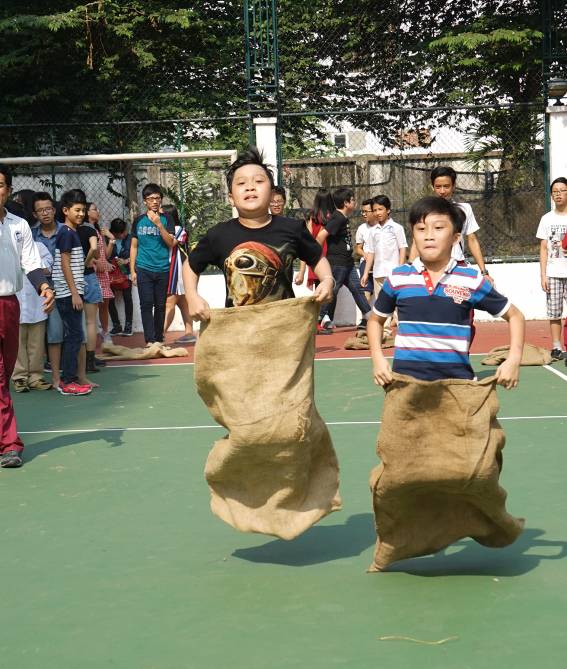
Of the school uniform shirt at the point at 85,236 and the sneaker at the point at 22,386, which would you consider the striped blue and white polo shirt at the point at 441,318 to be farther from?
the school uniform shirt at the point at 85,236

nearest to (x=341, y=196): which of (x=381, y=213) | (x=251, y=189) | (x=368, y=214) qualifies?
(x=381, y=213)

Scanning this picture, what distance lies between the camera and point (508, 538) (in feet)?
17.2

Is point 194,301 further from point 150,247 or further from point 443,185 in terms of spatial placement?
point 150,247

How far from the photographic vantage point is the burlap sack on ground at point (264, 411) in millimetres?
5219

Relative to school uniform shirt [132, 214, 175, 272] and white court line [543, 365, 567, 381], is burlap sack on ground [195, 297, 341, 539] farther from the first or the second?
school uniform shirt [132, 214, 175, 272]

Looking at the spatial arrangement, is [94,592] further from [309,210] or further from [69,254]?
[309,210]

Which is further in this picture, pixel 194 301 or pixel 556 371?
pixel 556 371

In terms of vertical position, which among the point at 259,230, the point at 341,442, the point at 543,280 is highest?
the point at 259,230

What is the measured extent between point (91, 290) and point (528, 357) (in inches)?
184

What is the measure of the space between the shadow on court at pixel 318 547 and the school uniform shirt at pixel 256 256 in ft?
4.23

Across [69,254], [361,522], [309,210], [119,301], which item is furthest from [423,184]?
[361,522]

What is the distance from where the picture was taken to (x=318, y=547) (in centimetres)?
584

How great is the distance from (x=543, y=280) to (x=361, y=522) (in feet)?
21.1

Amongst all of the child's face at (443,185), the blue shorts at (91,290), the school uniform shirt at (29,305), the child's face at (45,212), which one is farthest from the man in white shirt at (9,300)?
the blue shorts at (91,290)
